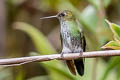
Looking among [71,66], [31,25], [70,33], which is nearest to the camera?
[71,66]

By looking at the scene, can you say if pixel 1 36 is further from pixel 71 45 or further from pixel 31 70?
pixel 71 45

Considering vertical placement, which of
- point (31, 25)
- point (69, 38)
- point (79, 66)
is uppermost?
point (69, 38)

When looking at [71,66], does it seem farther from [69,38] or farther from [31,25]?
[31,25]

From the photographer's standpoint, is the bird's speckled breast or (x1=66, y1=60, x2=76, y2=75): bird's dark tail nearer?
(x1=66, y1=60, x2=76, y2=75): bird's dark tail

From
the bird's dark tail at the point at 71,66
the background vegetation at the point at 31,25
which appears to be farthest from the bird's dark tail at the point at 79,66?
the background vegetation at the point at 31,25

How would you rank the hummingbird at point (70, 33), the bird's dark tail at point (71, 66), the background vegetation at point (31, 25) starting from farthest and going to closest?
the background vegetation at point (31, 25)
the hummingbird at point (70, 33)
the bird's dark tail at point (71, 66)

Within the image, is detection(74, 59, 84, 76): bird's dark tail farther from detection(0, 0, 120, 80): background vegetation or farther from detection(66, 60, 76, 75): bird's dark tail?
detection(0, 0, 120, 80): background vegetation

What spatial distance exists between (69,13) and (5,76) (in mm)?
863

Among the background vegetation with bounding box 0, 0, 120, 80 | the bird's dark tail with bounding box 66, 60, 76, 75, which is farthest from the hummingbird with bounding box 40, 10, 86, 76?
the background vegetation with bounding box 0, 0, 120, 80

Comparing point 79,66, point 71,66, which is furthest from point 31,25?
point 71,66

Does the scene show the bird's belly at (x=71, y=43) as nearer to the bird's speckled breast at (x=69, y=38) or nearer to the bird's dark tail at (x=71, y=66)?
the bird's speckled breast at (x=69, y=38)

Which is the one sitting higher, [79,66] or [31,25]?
[79,66]

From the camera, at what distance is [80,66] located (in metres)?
2.29

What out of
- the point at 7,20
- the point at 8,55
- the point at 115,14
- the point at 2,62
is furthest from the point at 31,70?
the point at 2,62
